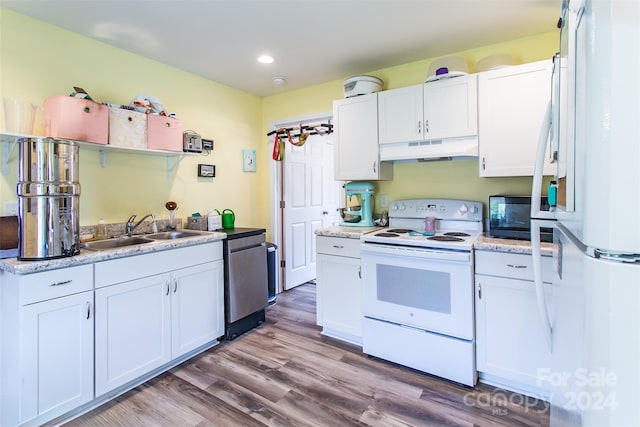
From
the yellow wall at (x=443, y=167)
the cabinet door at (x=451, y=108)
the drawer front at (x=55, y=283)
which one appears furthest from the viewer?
the yellow wall at (x=443, y=167)

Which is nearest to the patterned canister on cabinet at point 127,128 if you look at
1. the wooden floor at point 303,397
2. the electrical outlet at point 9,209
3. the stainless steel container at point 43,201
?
the stainless steel container at point 43,201

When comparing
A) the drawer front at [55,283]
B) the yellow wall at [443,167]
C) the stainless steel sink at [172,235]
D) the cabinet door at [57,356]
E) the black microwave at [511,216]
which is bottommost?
the cabinet door at [57,356]

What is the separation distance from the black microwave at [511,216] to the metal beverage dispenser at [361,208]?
41.6 inches

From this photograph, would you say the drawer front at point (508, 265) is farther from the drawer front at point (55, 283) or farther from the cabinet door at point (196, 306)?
the drawer front at point (55, 283)

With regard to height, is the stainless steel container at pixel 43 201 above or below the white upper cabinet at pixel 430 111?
below

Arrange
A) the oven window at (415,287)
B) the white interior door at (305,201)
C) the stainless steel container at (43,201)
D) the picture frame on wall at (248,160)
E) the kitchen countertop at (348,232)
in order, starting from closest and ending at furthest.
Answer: the stainless steel container at (43,201) < the oven window at (415,287) < the kitchen countertop at (348,232) < the picture frame on wall at (248,160) < the white interior door at (305,201)

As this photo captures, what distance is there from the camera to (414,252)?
7.20 ft

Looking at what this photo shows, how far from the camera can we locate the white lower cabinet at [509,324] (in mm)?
1886

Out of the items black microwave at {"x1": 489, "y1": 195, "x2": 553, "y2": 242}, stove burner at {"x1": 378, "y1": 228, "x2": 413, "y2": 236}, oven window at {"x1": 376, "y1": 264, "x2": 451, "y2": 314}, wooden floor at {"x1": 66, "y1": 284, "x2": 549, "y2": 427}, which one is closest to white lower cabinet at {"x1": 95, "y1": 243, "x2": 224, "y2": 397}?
wooden floor at {"x1": 66, "y1": 284, "x2": 549, "y2": 427}

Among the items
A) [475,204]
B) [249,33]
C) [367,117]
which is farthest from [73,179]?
[475,204]

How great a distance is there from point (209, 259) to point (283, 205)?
1538 millimetres

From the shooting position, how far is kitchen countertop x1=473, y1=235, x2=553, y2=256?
1.87 meters

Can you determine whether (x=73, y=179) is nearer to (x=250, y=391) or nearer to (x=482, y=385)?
(x=250, y=391)

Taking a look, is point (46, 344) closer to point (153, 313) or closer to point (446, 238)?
point (153, 313)
